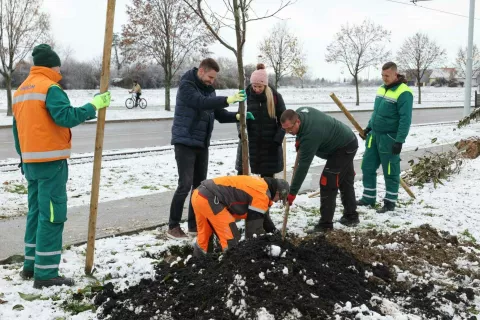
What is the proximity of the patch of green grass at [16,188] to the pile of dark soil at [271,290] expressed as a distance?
4106 millimetres

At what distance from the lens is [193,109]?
5.09 m

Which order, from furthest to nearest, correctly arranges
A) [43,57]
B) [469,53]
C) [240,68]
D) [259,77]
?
[469,53], [259,77], [240,68], [43,57]

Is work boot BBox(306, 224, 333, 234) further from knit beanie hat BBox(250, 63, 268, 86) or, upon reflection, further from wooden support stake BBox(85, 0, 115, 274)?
wooden support stake BBox(85, 0, 115, 274)

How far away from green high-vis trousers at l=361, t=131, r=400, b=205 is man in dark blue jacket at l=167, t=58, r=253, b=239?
2.25 meters

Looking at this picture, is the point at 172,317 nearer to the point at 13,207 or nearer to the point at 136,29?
the point at 13,207

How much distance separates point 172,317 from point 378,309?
151 cm

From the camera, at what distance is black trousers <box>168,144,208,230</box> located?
5.14 meters

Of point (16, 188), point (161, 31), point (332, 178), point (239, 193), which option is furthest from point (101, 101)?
point (161, 31)

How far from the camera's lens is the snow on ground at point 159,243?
362cm

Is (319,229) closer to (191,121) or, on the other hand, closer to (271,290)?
(191,121)

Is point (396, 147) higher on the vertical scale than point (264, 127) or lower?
lower

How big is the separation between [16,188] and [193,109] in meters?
3.97

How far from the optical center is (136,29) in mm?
26453

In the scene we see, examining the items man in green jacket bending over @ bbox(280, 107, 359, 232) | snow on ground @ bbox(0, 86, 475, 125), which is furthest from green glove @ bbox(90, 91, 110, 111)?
snow on ground @ bbox(0, 86, 475, 125)
